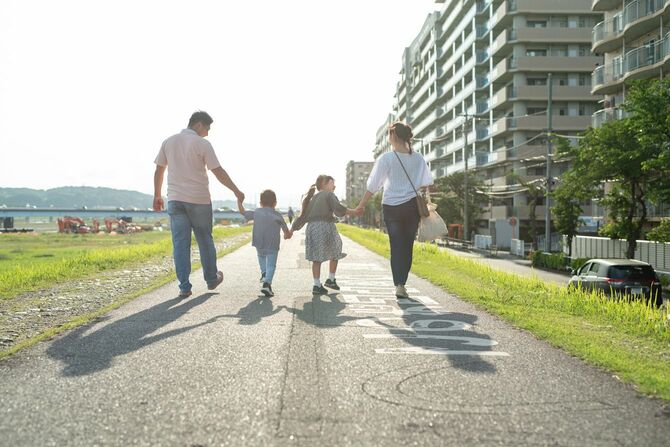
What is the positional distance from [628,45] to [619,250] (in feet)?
45.7

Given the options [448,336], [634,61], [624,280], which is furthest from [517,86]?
[448,336]

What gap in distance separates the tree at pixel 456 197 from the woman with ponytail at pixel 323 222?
52.8 metres

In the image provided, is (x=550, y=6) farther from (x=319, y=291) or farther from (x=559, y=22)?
(x=319, y=291)

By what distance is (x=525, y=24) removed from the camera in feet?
192

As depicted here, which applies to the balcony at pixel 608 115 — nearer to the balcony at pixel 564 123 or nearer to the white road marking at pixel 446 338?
the balcony at pixel 564 123

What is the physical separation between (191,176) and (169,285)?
2.16 m

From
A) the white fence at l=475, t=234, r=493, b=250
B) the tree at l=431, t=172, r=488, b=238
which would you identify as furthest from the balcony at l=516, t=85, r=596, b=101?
the white fence at l=475, t=234, r=493, b=250

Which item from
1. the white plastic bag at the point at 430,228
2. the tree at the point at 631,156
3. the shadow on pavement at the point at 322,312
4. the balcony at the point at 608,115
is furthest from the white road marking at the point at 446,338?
the balcony at the point at 608,115

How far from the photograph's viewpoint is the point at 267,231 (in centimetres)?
821

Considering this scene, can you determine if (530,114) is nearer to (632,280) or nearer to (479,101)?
(479,101)

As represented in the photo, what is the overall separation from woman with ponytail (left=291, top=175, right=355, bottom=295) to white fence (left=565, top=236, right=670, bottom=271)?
21.0 metres

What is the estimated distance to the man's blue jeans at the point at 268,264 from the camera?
771 centimetres

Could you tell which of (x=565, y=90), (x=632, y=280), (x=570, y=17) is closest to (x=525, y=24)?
(x=570, y=17)

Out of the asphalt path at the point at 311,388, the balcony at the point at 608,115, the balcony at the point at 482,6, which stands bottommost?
the asphalt path at the point at 311,388
